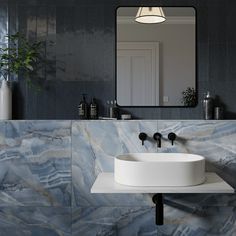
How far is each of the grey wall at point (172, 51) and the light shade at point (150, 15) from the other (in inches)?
1.5

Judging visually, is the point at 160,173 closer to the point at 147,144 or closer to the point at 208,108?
the point at 147,144

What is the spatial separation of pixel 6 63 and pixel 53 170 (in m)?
0.85

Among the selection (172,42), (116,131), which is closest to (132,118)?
(116,131)

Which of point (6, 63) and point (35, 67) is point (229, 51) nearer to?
point (35, 67)

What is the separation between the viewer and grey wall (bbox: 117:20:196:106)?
2521 millimetres

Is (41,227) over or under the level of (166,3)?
under

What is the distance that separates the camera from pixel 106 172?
2389 mm

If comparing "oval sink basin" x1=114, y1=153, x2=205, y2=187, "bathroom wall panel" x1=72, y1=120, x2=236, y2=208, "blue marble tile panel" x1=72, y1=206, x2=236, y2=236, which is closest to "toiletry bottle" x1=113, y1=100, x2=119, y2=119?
"bathroom wall panel" x1=72, y1=120, x2=236, y2=208

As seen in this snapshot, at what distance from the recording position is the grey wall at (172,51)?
2.52 m

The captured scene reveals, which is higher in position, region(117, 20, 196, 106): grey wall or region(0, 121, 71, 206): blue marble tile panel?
region(117, 20, 196, 106): grey wall

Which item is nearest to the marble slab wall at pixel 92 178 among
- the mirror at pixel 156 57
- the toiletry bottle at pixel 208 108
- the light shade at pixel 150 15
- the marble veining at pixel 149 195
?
the marble veining at pixel 149 195

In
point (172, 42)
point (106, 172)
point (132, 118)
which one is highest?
point (172, 42)

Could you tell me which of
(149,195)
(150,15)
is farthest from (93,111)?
(150,15)

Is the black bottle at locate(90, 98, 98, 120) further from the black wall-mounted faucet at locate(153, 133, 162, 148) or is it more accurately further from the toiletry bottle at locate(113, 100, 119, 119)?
the black wall-mounted faucet at locate(153, 133, 162, 148)
